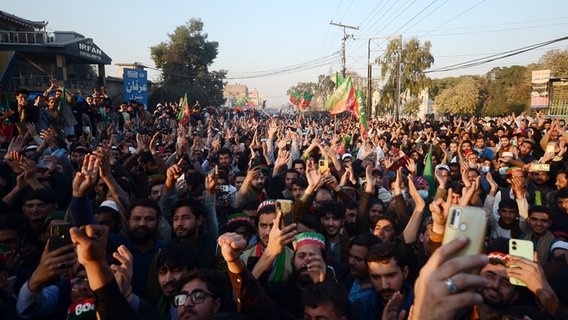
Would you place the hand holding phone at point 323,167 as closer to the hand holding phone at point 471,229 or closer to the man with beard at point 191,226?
the man with beard at point 191,226

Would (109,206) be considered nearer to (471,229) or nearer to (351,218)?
(351,218)

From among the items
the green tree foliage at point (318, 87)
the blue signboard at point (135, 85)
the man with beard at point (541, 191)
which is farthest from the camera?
the green tree foliage at point (318, 87)

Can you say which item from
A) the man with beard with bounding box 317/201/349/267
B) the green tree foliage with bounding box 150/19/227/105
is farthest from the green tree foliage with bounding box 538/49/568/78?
the man with beard with bounding box 317/201/349/267

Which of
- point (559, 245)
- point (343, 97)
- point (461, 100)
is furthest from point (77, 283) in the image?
point (461, 100)

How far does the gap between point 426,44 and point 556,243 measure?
3931cm

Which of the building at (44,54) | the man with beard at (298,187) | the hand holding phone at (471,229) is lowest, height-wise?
the man with beard at (298,187)

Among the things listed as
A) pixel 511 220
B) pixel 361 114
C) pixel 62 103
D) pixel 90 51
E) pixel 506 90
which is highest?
pixel 90 51

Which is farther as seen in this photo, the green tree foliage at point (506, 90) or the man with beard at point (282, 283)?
the green tree foliage at point (506, 90)

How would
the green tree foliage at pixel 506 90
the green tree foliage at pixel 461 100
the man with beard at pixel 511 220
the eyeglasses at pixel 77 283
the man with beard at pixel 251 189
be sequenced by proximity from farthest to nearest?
the green tree foliage at pixel 461 100 → the green tree foliage at pixel 506 90 → the man with beard at pixel 251 189 → the man with beard at pixel 511 220 → the eyeglasses at pixel 77 283

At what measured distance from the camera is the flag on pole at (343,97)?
14.5 meters

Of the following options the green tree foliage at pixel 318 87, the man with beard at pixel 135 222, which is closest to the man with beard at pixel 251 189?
the man with beard at pixel 135 222

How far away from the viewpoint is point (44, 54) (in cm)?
2855

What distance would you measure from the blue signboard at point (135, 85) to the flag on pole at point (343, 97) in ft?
21.0

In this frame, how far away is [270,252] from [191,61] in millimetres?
45438
